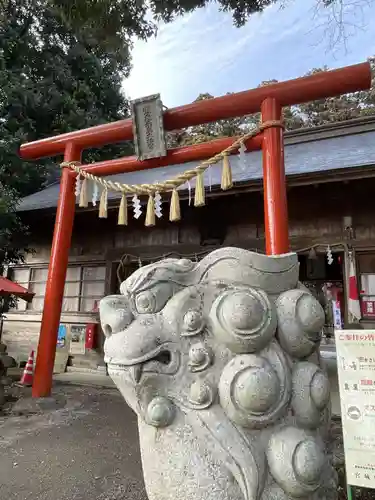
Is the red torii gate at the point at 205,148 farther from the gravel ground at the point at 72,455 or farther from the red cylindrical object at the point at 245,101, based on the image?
the gravel ground at the point at 72,455

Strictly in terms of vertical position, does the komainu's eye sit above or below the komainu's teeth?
above

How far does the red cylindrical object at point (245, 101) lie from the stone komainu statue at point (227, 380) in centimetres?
292

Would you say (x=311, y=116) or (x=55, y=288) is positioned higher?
(x=311, y=116)

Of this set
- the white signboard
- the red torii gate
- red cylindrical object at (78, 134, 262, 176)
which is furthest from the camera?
red cylindrical object at (78, 134, 262, 176)

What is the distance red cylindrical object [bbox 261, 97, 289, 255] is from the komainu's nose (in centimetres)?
218

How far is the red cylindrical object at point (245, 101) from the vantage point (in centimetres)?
363

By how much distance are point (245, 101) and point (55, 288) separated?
3.06 metres

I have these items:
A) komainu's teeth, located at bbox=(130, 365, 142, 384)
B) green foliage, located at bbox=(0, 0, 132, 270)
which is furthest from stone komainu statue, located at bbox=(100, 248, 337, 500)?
green foliage, located at bbox=(0, 0, 132, 270)

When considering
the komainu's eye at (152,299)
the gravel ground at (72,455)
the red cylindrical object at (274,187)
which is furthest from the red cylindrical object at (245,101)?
the gravel ground at (72,455)

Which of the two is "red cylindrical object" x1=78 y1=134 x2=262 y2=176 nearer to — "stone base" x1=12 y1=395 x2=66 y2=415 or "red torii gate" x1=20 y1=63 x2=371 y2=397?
"red torii gate" x1=20 y1=63 x2=371 y2=397

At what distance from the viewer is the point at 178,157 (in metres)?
4.29

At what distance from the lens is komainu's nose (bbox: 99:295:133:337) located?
4.65 feet

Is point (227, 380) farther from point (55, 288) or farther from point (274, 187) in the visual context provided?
point (55, 288)

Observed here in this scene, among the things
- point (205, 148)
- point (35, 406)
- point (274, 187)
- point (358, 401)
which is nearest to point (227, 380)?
point (358, 401)
